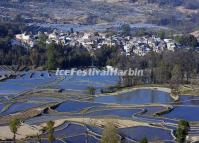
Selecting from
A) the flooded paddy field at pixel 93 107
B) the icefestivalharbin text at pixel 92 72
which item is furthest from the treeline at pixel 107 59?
the flooded paddy field at pixel 93 107

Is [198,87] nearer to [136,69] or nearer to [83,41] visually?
[136,69]

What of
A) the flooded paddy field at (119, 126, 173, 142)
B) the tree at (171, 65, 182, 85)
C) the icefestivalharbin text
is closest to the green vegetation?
the icefestivalharbin text

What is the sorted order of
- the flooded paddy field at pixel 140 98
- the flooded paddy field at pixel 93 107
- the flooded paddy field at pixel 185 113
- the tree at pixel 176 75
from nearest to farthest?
the flooded paddy field at pixel 93 107, the flooded paddy field at pixel 185 113, the flooded paddy field at pixel 140 98, the tree at pixel 176 75

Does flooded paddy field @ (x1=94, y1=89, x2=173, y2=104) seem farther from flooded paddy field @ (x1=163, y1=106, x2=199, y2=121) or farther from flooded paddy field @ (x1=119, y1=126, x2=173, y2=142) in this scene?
flooded paddy field @ (x1=119, y1=126, x2=173, y2=142)

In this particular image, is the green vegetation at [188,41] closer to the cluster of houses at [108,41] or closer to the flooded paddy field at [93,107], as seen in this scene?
the cluster of houses at [108,41]

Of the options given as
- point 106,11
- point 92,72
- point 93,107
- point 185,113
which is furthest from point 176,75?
point 106,11

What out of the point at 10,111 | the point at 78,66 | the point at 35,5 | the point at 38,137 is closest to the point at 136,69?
the point at 78,66

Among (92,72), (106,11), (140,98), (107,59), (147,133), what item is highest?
(106,11)

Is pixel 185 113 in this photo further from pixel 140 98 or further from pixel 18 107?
pixel 18 107
